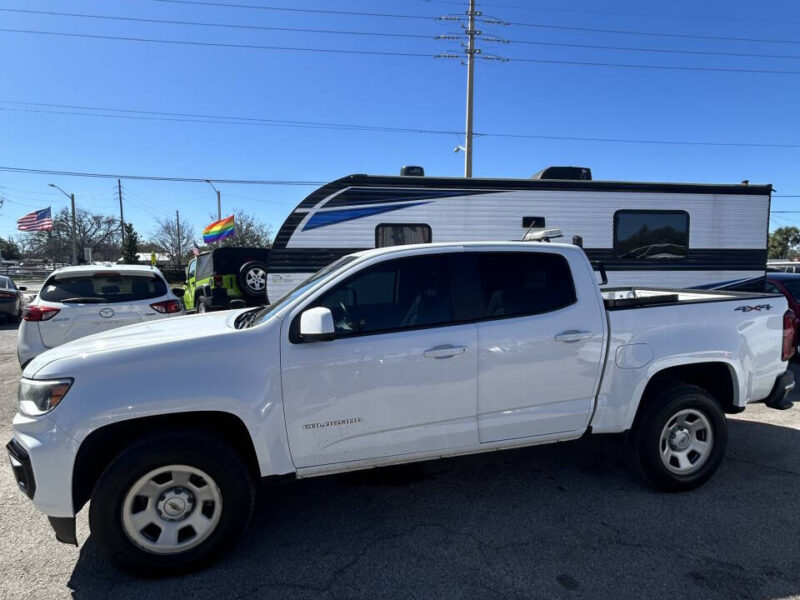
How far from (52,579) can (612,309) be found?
12.7 feet

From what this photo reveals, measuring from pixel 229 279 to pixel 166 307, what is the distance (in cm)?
515

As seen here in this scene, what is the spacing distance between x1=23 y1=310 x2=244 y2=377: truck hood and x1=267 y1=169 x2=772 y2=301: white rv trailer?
13.3 ft

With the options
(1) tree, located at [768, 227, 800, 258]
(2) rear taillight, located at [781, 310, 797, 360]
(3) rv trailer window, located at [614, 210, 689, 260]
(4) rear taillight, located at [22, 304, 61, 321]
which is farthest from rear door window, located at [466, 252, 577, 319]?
(1) tree, located at [768, 227, 800, 258]

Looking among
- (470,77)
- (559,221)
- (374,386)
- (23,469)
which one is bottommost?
(23,469)

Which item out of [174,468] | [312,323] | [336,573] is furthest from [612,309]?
[174,468]

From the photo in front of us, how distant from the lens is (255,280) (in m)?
10.3

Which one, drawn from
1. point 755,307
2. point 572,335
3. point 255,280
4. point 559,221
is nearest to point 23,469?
point 572,335

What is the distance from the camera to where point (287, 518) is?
3.40 metres

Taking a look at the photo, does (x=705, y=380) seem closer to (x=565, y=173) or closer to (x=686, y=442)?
(x=686, y=442)

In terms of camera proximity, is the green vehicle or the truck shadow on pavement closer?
the truck shadow on pavement

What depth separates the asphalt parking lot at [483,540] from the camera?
8.79ft

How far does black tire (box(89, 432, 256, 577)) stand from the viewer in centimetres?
266

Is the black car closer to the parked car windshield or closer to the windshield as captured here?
the parked car windshield

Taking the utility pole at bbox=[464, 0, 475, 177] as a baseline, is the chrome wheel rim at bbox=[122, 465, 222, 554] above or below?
below
